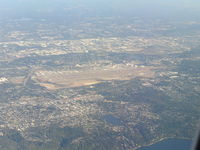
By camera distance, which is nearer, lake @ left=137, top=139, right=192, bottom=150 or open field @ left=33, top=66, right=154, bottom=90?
lake @ left=137, top=139, right=192, bottom=150

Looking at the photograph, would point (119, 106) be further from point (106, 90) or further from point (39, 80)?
point (39, 80)

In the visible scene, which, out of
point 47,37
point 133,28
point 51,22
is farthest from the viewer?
point 51,22

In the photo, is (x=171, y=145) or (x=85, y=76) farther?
(x=85, y=76)

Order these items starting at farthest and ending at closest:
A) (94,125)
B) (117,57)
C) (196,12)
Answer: (196,12) < (117,57) < (94,125)

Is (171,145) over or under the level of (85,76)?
under

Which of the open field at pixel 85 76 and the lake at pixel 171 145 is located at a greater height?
the open field at pixel 85 76

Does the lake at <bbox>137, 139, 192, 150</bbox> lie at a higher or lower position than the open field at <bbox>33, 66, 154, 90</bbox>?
lower

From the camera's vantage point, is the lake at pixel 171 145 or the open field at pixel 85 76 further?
the open field at pixel 85 76

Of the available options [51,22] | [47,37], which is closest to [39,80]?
[47,37]
